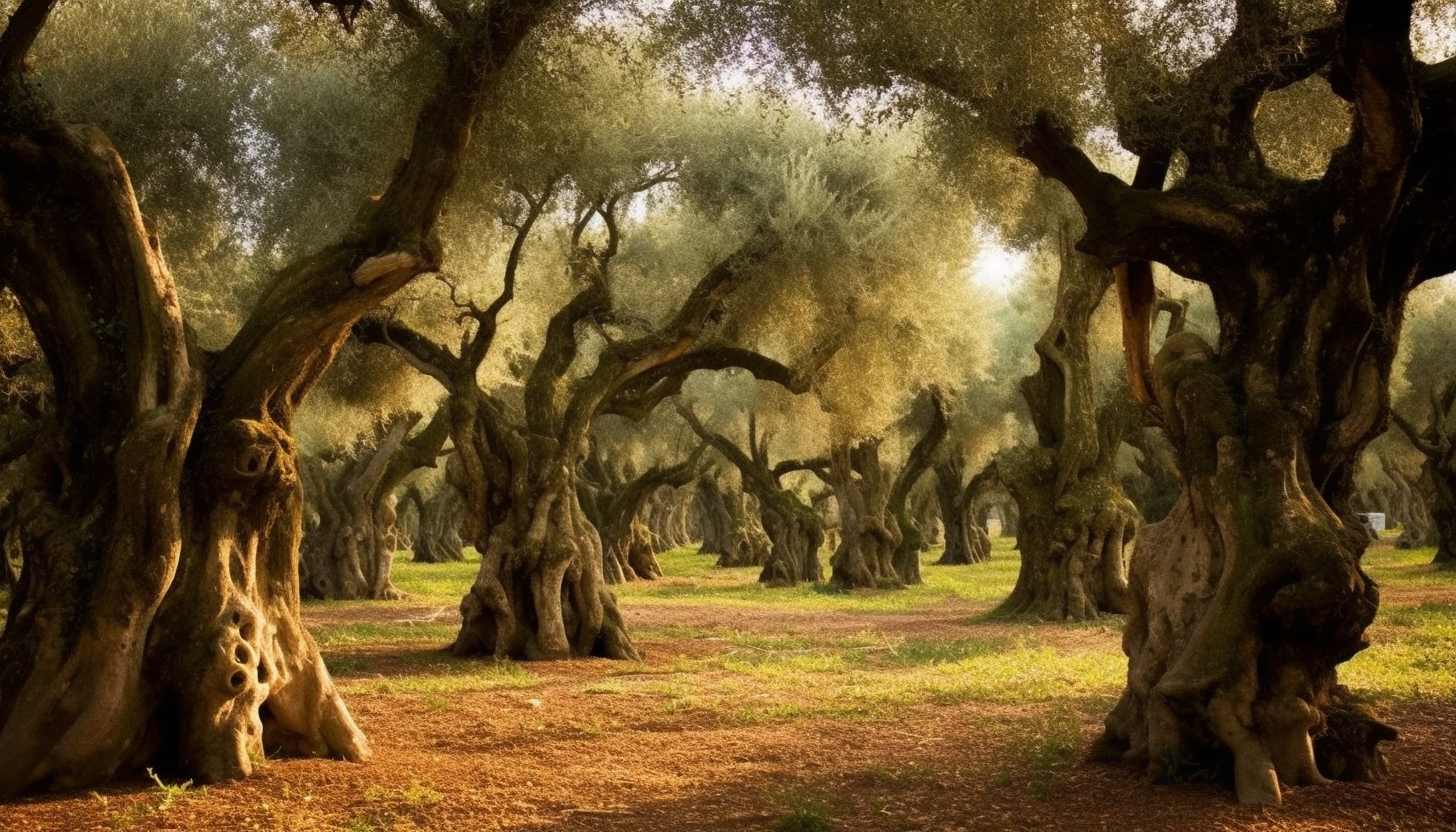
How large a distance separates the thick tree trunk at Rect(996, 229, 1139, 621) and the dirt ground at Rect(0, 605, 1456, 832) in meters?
9.80

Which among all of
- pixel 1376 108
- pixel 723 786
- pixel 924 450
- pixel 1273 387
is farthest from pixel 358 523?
pixel 1376 108

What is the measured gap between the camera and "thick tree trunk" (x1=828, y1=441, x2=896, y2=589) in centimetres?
3144

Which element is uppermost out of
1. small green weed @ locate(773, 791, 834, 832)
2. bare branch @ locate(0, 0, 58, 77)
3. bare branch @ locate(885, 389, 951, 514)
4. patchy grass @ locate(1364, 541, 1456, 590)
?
bare branch @ locate(0, 0, 58, 77)

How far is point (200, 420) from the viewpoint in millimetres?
7918

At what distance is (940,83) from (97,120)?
913 cm

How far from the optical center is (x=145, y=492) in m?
7.25

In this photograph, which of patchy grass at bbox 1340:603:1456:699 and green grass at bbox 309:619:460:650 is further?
green grass at bbox 309:619:460:650

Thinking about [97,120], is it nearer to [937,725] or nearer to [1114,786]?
[937,725]

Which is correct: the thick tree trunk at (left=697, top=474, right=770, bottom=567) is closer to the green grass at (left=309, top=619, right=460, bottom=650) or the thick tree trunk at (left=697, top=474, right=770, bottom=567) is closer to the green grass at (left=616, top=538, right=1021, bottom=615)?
the green grass at (left=616, top=538, right=1021, bottom=615)

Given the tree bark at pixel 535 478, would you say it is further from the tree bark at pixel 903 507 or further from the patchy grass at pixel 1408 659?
the tree bark at pixel 903 507

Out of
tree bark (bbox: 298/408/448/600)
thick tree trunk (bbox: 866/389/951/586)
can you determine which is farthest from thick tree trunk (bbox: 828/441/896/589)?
tree bark (bbox: 298/408/448/600)

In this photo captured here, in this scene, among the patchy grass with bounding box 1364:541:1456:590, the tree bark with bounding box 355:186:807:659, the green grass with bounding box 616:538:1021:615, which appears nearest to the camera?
the tree bark with bounding box 355:186:807:659

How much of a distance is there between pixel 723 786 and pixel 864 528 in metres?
24.3

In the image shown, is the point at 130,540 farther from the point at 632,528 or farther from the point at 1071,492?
the point at 632,528
